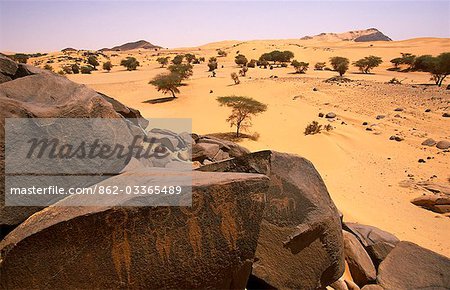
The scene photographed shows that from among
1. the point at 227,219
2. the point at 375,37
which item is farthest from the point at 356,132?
the point at 375,37

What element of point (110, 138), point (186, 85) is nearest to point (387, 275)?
point (110, 138)

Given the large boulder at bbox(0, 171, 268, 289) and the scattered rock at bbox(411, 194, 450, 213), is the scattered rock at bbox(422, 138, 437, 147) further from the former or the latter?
the large boulder at bbox(0, 171, 268, 289)

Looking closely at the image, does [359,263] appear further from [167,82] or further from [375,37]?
[375,37]

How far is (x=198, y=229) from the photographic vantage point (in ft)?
9.99

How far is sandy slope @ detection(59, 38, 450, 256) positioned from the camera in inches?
340

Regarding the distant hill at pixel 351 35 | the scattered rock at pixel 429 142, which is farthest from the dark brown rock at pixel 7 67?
the distant hill at pixel 351 35

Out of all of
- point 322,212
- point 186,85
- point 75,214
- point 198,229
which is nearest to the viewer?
point 75,214

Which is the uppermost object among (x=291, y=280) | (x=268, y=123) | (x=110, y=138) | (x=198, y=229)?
(x=110, y=138)

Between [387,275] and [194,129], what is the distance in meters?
12.1

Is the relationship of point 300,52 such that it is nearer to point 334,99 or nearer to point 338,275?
point 334,99

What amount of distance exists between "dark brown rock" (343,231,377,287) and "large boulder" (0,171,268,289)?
10.0 ft

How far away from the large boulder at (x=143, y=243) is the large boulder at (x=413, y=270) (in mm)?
3231

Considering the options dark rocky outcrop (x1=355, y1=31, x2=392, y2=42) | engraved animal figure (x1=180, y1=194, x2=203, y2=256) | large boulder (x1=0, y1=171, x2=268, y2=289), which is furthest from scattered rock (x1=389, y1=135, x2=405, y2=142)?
dark rocky outcrop (x1=355, y1=31, x2=392, y2=42)

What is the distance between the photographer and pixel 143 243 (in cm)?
292
